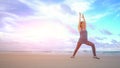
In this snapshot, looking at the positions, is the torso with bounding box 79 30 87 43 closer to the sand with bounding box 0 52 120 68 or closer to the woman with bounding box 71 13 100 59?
the woman with bounding box 71 13 100 59

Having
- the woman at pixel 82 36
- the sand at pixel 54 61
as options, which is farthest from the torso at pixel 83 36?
the sand at pixel 54 61

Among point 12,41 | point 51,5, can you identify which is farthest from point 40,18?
point 12,41

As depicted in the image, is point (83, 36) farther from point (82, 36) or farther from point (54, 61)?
point (54, 61)

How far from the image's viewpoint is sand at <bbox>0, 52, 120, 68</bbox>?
196 inches

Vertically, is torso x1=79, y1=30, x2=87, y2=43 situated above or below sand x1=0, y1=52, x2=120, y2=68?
above

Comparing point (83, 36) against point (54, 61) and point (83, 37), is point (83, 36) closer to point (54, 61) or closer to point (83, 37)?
point (83, 37)

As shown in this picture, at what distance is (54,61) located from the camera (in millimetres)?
5102

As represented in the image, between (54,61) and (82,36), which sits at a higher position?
(82,36)

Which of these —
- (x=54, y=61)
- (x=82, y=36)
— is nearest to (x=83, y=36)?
(x=82, y=36)

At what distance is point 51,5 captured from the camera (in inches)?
203

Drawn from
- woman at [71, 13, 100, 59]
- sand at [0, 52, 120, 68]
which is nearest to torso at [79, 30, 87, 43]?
woman at [71, 13, 100, 59]

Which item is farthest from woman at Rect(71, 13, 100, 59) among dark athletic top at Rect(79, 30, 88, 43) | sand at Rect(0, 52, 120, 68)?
sand at Rect(0, 52, 120, 68)

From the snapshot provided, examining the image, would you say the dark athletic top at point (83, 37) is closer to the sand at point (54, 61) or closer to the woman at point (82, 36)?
the woman at point (82, 36)

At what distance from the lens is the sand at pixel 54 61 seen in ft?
16.4
